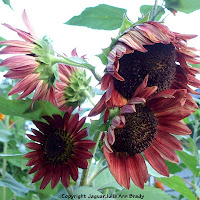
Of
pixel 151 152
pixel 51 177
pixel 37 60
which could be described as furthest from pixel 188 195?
pixel 37 60

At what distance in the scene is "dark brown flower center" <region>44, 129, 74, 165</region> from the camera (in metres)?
0.59

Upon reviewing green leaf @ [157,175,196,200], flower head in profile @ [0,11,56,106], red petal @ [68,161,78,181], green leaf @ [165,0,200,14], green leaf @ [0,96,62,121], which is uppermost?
green leaf @ [165,0,200,14]

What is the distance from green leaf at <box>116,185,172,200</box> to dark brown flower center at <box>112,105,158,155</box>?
0.43 ft

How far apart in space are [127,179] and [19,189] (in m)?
0.34

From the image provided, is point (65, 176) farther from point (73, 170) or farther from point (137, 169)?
point (137, 169)

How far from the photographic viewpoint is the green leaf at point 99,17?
2.33ft

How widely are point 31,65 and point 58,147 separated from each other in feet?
0.61

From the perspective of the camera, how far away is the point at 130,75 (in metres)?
0.51

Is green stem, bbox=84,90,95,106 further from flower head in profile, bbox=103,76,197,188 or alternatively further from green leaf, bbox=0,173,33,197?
green leaf, bbox=0,173,33,197

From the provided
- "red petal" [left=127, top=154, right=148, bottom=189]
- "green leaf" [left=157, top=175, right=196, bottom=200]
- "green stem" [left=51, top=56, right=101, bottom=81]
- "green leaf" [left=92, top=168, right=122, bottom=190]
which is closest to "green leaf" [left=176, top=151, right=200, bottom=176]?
"green leaf" [left=157, top=175, right=196, bottom=200]

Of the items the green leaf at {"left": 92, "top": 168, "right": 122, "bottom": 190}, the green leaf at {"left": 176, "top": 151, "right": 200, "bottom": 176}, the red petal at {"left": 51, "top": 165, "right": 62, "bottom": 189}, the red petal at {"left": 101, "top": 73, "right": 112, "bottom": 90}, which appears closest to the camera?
the red petal at {"left": 101, "top": 73, "right": 112, "bottom": 90}

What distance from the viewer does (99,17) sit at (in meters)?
0.72

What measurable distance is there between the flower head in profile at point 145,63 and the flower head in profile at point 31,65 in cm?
10

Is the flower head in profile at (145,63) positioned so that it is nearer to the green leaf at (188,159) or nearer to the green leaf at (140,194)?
the green leaf at (140,194)
